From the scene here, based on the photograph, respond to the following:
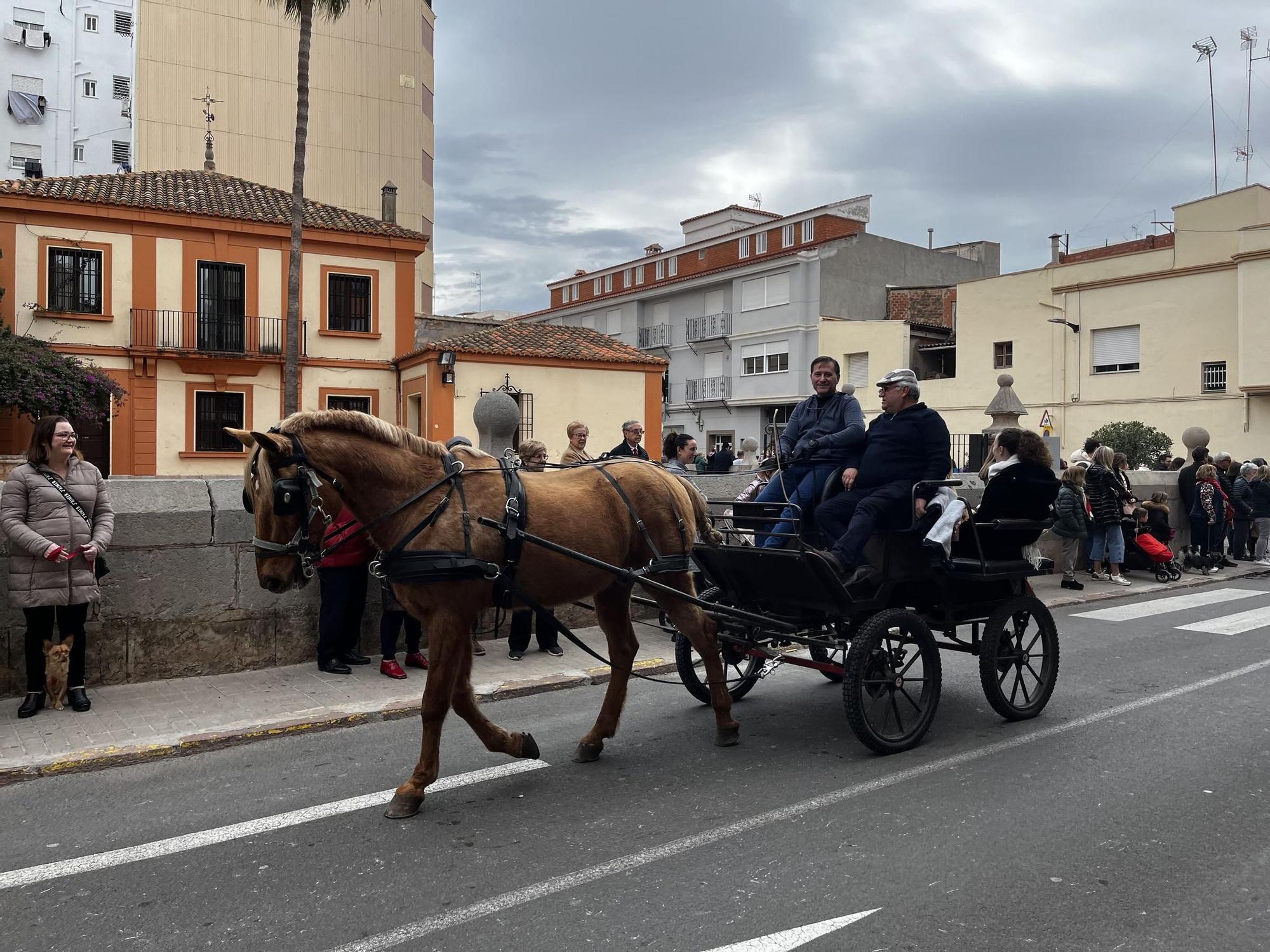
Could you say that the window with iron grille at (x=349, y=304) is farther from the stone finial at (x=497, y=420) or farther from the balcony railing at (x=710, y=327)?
the balcony railing at (x=710, y=327)

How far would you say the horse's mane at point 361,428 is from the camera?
14.5 feet

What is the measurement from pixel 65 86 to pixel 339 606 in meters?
52.9

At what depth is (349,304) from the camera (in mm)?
28641

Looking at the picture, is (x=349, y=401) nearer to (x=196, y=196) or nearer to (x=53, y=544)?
(x=196, y=196)

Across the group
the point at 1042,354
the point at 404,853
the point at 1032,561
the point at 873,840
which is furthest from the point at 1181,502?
the point at 1042,354

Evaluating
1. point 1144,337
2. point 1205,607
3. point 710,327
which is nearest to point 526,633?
point 1205,607

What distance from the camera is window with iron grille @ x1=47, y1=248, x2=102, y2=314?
25172 millimetres

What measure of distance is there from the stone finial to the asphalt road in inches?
165

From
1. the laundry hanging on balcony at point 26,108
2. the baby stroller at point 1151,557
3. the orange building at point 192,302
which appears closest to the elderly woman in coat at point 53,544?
the baby stroller at point 1151,557

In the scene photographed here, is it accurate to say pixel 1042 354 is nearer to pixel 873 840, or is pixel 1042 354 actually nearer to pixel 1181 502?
pixel 1181 502

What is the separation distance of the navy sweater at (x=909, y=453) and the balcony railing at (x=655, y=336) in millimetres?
43703

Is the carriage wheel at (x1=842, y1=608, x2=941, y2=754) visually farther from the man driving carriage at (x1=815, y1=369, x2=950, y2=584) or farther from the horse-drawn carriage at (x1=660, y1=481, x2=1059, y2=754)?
the man driving carriage at (x1=815, y1=369, x2=950, y2=584)

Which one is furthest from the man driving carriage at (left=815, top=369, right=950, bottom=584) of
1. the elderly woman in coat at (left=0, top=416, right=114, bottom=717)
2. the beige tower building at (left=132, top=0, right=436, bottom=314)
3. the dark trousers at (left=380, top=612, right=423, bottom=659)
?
the beige tower building at (left=132, top=0, right=436, bottom=314)

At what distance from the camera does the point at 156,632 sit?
695 cm
